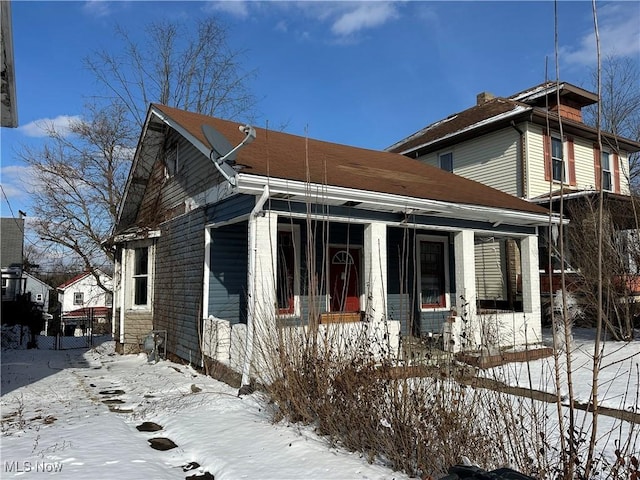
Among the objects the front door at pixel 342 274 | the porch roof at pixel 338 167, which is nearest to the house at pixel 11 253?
the porch roof at pixel 338 167

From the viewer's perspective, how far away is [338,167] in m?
9.62

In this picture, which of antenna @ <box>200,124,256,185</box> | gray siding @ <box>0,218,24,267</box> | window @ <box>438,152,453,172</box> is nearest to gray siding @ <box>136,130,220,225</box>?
antenna @ <box>200,124,256,185</box>

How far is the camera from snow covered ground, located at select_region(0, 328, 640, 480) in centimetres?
393

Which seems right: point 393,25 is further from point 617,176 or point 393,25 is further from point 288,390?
point 617,176

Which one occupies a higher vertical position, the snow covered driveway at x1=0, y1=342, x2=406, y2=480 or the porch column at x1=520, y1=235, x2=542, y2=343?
the porch column at x1=520, y1=235, x2=542, y2=343

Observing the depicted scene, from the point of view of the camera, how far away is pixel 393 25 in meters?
11.3

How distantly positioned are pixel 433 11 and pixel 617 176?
14025 millimetres

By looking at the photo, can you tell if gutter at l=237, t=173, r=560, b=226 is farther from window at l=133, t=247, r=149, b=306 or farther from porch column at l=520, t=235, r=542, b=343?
window at l=133, t=247, r=149, b=306

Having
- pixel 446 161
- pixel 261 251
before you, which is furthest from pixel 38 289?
pixel 261 251

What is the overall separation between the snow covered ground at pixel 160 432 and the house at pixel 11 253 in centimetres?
2763

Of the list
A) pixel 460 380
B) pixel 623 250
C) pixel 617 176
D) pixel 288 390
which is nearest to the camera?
pixel 460 380

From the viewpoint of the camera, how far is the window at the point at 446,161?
18.8 metres

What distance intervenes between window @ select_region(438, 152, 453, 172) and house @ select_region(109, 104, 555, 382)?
5652 mm

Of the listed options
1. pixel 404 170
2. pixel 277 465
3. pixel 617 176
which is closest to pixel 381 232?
pixel 404 170
